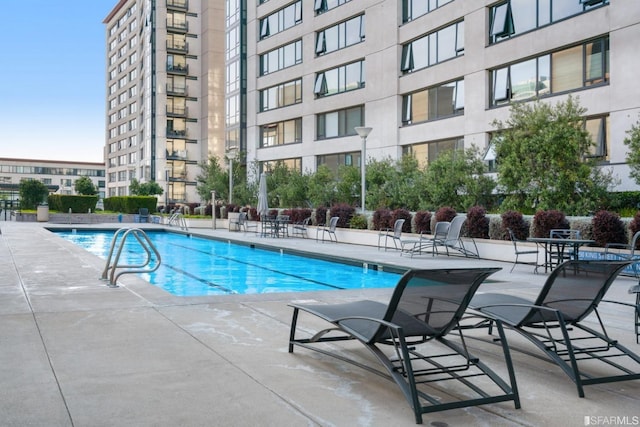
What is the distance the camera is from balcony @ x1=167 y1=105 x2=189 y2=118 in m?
65.2

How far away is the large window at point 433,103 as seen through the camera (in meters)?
26.1

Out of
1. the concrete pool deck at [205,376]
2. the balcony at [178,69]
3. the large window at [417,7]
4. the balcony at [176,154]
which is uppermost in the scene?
the balcony at [178,69]

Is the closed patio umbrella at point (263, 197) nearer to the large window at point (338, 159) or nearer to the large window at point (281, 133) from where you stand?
the large window at point (338, 159)

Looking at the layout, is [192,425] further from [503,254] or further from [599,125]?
[599,125]

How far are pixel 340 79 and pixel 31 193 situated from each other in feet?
91.2

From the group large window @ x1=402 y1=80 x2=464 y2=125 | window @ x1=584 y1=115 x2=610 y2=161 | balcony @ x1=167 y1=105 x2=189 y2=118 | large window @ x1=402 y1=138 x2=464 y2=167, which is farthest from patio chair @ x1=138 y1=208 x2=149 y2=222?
window @ x1=584 y1=115 x2=610 y2=161

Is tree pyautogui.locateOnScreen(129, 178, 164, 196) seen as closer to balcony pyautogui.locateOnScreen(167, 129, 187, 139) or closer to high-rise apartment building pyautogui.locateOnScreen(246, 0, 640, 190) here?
balcony pyautogui.locateOnScreen(167, 129, 187, 139)

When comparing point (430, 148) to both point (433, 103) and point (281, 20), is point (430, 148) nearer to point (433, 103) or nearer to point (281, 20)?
point (433, 103)

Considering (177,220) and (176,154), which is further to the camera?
(176,154)

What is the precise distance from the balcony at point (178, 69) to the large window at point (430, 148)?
1701 inches

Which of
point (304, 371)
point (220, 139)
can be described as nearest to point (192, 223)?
point (304, 371)

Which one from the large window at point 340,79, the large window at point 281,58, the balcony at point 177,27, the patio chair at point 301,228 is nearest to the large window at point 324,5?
the large window at point 281,58

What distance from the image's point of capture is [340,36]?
1329 inches

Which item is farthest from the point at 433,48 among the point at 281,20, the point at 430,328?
the point at 430,328
